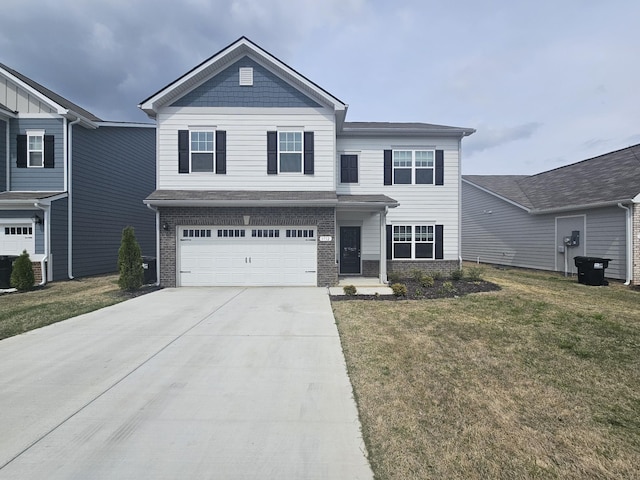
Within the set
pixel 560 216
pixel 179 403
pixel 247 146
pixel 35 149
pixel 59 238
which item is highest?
pixel 35 149

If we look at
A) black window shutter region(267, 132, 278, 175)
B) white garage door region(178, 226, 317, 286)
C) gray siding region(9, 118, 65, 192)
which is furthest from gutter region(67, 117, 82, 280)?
black window shutter region(267, 132, 278, 175)

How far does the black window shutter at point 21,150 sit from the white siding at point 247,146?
6.52 meters

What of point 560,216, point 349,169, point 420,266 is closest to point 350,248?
point 420,266

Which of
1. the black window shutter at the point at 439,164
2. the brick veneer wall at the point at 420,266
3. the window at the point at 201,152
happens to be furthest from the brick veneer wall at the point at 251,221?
the black window shutter at the point at 439,164

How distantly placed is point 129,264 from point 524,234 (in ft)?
58.6

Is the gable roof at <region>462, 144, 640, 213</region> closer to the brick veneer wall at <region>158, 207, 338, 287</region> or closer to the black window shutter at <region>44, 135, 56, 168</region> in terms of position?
the brick veneer wall at <region>158, 207, 338, 287</region>

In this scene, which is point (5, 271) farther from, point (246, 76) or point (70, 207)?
point (246, 76)

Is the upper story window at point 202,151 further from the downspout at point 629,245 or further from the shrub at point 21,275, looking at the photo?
the downspout at point 629,245

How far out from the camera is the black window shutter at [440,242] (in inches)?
598

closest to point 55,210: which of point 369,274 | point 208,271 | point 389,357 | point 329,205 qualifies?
point 208,271

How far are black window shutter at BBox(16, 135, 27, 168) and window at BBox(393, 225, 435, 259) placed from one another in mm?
15364

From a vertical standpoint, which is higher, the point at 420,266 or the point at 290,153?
the point at 290,153

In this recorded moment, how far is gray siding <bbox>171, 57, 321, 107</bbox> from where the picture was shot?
1295cm

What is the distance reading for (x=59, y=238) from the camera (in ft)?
46.9
